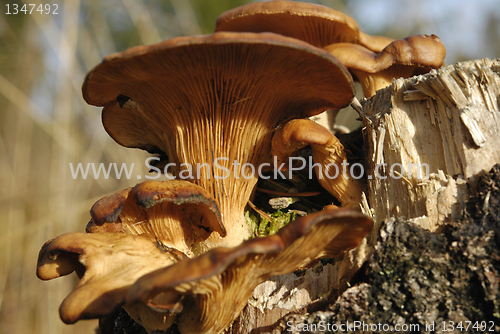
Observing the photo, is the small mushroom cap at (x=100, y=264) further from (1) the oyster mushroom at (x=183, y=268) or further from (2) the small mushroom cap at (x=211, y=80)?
(2) the small mushroom cap at (x=211, y=80)

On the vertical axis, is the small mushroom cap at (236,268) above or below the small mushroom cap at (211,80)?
below

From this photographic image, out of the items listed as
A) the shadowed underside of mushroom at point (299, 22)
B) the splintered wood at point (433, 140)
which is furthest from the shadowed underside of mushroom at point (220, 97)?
the shadowed underside of mushroom at point (299, 22)

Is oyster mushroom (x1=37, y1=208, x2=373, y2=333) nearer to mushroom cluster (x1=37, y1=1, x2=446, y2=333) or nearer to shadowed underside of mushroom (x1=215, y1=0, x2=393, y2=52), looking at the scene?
mushroom cluster (x1=37, y1=1, x2=446, y2=333)

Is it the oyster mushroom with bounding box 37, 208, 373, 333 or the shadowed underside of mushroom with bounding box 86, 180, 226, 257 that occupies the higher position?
the shadowed underside of mushroom with bounding box 86, 180, 226, 257

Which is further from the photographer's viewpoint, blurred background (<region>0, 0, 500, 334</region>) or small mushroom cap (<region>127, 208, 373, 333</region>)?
blurred background (<region>0, 0, 500, 334</region>)

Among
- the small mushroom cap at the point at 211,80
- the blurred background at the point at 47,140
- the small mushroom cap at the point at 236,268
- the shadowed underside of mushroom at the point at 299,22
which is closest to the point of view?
the small mushroom cap at the point at 236,268

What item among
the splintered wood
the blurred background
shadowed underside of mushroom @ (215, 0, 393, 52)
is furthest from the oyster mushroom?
the blurred background

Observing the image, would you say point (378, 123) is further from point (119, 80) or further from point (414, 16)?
point (414, 16)
